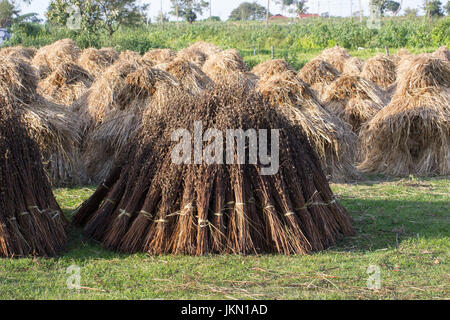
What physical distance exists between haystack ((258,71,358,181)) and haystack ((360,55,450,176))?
1.05 meters

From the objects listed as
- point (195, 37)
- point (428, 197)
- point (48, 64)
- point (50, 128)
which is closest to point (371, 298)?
point (428, 197)

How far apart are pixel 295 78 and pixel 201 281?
5.94 m

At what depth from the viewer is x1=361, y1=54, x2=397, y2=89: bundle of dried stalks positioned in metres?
16.2

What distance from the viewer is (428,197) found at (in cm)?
831

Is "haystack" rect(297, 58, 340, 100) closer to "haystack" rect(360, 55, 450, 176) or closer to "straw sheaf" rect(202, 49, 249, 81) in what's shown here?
"straw sheaf" rect(202, 49, 249, 81)

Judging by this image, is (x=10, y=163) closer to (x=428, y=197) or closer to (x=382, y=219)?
(x=382, y=219)

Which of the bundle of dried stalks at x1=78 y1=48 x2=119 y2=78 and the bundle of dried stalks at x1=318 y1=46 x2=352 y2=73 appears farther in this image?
the bundle of dried stalks at x1=318 y1=46 x2=352 y2=73

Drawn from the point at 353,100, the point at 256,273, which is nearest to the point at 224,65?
the point at 353,100

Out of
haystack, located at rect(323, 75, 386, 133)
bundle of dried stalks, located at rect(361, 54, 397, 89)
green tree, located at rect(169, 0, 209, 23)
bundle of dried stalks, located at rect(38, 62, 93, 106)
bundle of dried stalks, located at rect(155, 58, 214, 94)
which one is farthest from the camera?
green tree, located at rect(169, 0, 209, 23)

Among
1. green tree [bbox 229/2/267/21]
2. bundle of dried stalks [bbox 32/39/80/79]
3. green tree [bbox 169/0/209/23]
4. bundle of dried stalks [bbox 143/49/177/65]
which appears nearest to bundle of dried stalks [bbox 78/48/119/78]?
bundle of dried stalks [bbox 32/39/80/79]

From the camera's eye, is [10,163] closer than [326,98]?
Yes

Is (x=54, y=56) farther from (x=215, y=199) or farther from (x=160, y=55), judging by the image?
(x=215, y=199)

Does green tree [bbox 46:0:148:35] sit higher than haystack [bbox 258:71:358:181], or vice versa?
green tree [bbox 46:0:148:35]

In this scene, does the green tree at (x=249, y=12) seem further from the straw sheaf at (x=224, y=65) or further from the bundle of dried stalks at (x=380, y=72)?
the straw sheaf at (x=224, y=65)
